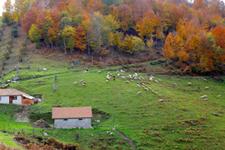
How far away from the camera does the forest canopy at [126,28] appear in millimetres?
119500

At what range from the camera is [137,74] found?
10581cm

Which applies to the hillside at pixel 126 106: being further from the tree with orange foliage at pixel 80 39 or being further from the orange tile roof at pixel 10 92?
the tree with orange foliage at pixel 80 39

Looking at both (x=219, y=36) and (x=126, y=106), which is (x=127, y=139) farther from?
(x=219, y=36)

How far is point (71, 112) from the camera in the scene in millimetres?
77688

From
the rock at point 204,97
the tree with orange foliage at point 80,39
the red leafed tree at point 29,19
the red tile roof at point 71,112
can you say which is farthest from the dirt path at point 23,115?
the red leafed tree at point 29,19

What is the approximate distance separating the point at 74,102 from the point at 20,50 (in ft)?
144

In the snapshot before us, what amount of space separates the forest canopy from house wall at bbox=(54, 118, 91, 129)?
Result: 46739 millimetres

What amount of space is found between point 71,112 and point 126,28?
65.9 metres

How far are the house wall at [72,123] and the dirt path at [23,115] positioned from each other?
563 centimetres

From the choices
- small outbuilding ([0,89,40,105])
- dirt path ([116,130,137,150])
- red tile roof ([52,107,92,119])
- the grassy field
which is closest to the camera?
dirt path ([116,130,137,150])

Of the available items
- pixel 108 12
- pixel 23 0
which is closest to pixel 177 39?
pixel 108 12

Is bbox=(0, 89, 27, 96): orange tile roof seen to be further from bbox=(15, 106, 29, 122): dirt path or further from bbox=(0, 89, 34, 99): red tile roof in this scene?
bbox=(15, 106, 29, 122): dirt path

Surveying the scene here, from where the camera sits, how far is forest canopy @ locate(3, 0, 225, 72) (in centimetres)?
11950

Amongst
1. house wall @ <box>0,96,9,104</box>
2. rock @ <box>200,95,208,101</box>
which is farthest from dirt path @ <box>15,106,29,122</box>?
rock @ <box>200,95,208,101</box>
